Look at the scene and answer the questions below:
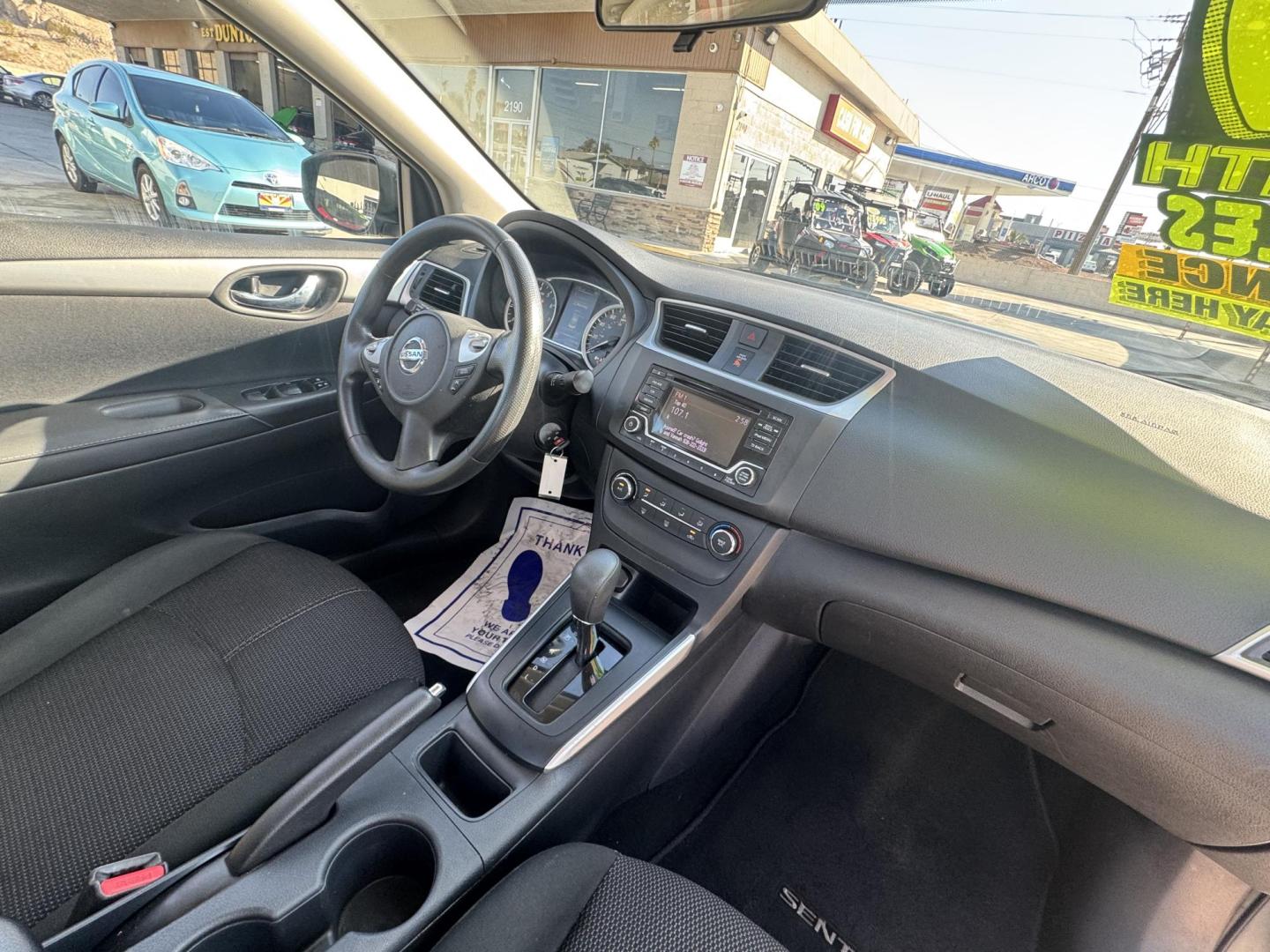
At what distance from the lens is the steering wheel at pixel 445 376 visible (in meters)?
1.27

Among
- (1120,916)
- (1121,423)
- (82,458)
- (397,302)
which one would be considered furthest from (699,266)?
(1120,916)

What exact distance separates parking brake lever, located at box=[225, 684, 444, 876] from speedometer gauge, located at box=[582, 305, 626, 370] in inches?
37.7

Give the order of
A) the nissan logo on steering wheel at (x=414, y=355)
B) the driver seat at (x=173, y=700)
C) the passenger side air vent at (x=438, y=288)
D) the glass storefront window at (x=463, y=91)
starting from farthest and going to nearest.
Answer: the passenger side air vent at (x=438, y=288), the glass storefront window at (x=463, y=91), the nissan logo on steering wheel at (x=414, y=355), the driver seat at (x=173, y=700)

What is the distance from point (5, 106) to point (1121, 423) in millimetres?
2303

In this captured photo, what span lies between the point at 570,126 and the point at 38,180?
4.95 feet

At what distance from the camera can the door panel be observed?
1458 millimetres

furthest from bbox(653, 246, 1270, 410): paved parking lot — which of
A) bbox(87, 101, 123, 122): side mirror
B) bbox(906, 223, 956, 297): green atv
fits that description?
bbox(87, 101, 123, 122): side mirror

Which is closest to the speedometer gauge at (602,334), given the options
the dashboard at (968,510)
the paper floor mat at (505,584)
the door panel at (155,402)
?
the dashboard at (968,510)

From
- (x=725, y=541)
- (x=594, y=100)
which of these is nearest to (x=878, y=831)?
(x=725, y=541)

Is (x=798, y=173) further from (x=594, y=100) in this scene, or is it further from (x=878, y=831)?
(x=594, y=100)

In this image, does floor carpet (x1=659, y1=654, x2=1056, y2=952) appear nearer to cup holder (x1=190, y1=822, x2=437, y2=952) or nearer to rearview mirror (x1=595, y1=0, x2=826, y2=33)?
cup holder (x1=190, y1=822, x2=437, y2=952)

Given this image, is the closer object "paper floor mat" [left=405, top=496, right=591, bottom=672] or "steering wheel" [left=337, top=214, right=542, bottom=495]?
"steering wheel" [left=337, top=214, right=542, bottom=495]

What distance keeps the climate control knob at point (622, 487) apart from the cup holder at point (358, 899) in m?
0.77

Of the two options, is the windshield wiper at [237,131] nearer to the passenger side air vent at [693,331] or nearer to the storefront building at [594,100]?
the storefront building at [594,100]
